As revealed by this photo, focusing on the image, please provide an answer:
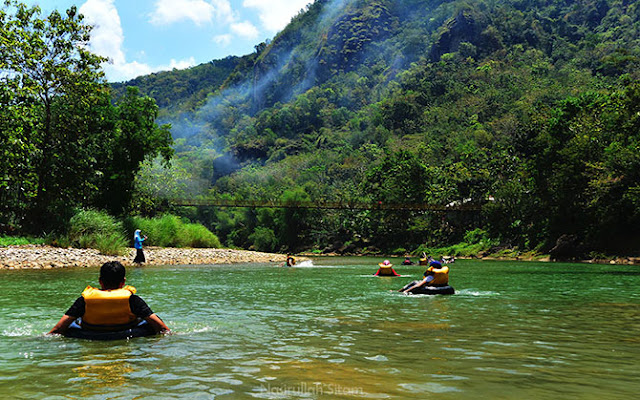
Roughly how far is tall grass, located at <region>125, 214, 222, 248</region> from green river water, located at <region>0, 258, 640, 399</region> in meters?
28.8

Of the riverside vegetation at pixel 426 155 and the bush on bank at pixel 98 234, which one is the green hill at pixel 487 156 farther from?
the bush on bank at pixel 98 234

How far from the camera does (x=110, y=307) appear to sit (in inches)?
364

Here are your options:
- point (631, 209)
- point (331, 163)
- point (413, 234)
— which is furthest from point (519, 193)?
point (331, 163)

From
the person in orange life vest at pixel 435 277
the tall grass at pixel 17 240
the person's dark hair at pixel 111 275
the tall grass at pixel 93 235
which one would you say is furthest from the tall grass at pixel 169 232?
the person's dark hair at pixel 111 275

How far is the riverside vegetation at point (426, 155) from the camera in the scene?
3797 cm

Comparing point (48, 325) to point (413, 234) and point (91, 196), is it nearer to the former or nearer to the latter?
point (91, 196)

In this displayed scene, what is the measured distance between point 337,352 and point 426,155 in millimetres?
112082

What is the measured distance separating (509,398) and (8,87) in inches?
1395

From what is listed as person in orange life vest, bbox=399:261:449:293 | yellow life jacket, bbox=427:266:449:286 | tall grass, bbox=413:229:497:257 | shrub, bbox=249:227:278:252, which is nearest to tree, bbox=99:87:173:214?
person in orange life vest, bbox=399:261:449:293

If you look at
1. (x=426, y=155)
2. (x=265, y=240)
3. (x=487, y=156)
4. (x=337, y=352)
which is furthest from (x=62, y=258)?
(x=426, y=155)

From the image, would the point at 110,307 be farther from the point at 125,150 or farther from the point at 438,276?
the point at 125,150

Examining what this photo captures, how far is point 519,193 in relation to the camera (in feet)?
218

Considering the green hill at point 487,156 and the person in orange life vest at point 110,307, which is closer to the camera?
the person in orange life vest at point 110,307

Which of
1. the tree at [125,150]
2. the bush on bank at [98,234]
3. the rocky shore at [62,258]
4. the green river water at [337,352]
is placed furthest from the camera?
the tree at [125,150]
